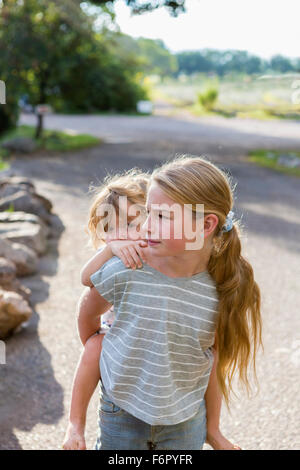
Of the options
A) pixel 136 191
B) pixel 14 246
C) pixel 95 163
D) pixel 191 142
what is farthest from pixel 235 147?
pixel 136 191

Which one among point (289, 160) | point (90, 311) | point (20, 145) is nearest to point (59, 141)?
point (20, 145)

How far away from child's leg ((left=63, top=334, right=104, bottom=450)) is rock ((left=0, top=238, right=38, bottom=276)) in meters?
2.87

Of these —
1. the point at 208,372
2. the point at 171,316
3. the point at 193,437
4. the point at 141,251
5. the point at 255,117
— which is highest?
the point at 141,251

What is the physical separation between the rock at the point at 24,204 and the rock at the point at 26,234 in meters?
0.59

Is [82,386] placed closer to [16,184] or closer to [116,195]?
[116,195]

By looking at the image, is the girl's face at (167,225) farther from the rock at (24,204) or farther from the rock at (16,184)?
the rock at (16,184)

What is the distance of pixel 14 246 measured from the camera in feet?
15.1

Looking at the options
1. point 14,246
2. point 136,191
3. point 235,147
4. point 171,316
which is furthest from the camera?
point 235,147

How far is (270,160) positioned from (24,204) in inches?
298

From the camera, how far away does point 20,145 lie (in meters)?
12.3

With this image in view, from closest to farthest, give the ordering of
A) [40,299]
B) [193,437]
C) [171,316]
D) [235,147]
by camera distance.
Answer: [171,316] < [193,437] < [40,299] < [235,147]

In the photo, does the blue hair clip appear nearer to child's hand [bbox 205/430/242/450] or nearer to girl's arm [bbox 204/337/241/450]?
girl's arm [bbox 204/337/241/450]
